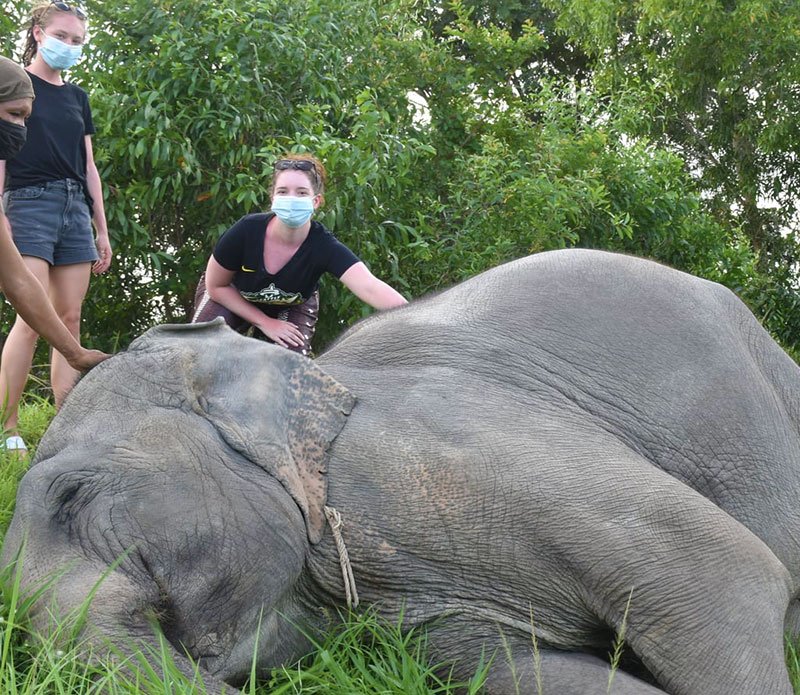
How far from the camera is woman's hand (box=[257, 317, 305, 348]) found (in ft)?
14.5

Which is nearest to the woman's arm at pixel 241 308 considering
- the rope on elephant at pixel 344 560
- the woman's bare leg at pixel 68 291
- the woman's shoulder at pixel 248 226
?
the woman's shoulder at pixel 248 226

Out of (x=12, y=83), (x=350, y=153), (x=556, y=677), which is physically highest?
(x=12, y=83)

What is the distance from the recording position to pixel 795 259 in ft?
51.0

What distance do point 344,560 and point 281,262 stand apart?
2144 mm

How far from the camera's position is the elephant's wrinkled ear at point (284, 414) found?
2.56 metres

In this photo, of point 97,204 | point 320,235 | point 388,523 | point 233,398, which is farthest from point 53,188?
point 388,523

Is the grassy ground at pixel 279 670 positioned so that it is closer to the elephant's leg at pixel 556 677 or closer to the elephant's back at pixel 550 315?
the elephant's leg at pixel 556 677

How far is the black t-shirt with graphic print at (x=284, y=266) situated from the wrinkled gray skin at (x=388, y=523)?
61.7 inches

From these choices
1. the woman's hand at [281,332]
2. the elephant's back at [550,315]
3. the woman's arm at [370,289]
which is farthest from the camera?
the woman's hand at [281,332]

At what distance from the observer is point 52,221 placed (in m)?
4.68

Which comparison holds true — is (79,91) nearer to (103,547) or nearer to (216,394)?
(216,394)

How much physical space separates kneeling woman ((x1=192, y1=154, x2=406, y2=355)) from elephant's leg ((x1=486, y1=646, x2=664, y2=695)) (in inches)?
80.8

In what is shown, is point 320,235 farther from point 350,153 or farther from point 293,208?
point 350,153

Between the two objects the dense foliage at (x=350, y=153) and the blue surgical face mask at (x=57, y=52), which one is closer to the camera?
the blue surgical face mask at (x=57, y=52)
